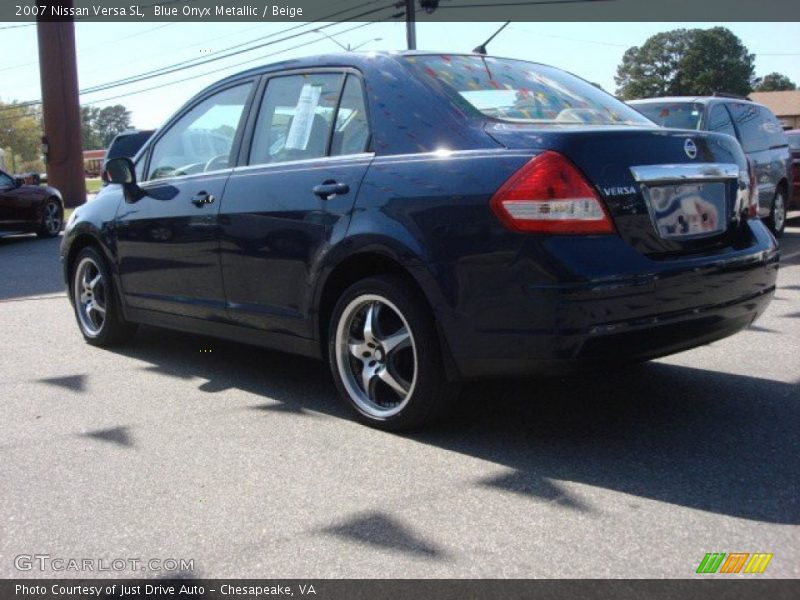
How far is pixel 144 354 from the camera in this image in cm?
599

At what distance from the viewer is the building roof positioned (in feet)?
258

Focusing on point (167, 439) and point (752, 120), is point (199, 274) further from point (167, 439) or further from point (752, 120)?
point (752, 120)

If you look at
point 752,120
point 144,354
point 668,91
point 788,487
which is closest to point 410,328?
point 788,487

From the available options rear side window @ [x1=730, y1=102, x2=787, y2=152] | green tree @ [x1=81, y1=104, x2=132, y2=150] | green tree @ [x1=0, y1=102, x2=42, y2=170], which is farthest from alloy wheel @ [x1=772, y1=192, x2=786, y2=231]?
green tree @ [x1=81, y1=104, x2=132, y2=150]

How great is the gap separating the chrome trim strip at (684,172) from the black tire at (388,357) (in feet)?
3.31

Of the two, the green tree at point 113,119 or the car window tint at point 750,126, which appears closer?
the car window tint at point 750,126

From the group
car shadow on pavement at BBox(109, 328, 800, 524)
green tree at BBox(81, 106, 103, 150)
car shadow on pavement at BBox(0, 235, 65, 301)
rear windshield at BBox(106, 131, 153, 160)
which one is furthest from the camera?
green tree at BBox(81, 106, 103, 150)

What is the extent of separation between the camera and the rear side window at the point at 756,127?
34.7 feet

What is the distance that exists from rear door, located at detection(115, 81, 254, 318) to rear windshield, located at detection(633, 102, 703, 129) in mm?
5919

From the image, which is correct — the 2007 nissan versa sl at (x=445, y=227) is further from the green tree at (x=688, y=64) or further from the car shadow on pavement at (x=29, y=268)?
the green tree at (x=688, y=64)

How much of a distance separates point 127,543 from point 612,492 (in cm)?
165

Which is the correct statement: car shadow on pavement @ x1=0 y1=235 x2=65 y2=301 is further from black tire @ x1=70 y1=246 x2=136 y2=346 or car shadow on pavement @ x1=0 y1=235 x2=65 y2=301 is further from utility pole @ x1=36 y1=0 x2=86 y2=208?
utility pole @ x1=36 y1=0 x2=86 y2=208

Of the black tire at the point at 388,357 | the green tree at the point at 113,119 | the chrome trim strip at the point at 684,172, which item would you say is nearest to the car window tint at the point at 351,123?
the black tire at the point at 388,357

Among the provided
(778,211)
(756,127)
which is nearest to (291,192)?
(756,127)
